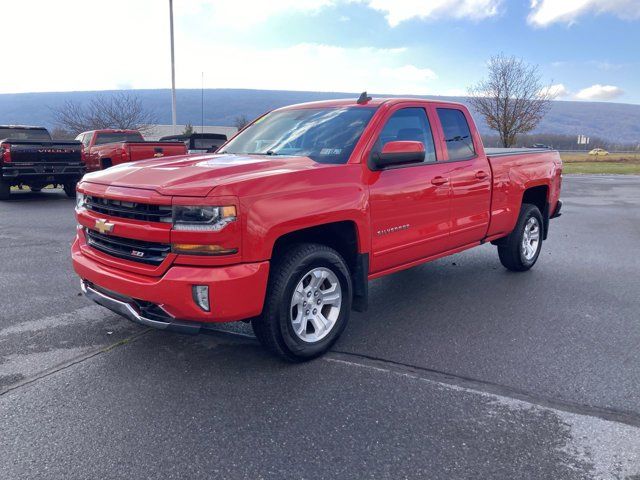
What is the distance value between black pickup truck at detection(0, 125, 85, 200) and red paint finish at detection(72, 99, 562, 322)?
1042cm

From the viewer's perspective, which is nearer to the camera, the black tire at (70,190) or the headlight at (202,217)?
the headlight at (202,217)

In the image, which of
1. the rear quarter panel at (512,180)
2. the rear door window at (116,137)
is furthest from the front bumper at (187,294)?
the rear door window at (116,137)

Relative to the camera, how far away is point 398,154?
403 centimetres

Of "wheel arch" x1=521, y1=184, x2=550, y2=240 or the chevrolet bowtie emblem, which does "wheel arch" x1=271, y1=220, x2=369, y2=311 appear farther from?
"wheel arch" x1=521, y1=184, x2=550, y2=240

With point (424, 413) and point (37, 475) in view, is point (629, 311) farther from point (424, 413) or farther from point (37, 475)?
point (37, 475)

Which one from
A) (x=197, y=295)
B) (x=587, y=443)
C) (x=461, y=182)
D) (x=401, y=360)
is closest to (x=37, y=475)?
(x=197, y=295)

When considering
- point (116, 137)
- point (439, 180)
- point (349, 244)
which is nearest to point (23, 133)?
point (116, 137)

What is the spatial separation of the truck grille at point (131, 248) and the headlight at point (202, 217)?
201 mm

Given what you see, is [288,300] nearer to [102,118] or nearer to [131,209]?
[131,209]

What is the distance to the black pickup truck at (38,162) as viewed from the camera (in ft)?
42.4

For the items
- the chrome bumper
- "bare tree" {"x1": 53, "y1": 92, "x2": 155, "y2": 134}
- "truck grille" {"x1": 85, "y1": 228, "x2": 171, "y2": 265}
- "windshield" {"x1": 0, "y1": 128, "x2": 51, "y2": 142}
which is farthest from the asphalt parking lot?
"bare tree" {"x1": 53, "y1": 92, "x2": 155, "y2": 134}

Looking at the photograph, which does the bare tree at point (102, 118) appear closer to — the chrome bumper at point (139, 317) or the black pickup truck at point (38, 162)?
the black pickup truck at point (38, 162)

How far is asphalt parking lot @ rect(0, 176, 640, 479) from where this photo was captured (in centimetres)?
268

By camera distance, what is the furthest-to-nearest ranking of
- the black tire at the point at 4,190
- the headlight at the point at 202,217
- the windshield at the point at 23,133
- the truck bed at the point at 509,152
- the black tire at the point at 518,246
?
the windshield at the point at 23,133 < the black tire at the point at 4,190 < the black tire at the point at 518,246 < the truck bed at the point at 509,152 < the headlight at the point at 202,217
